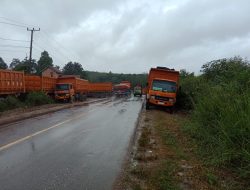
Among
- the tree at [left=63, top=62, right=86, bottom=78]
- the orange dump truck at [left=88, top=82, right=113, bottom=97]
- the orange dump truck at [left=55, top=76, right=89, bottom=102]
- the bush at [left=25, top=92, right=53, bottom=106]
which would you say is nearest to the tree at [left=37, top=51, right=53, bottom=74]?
the tree at [left=63, top=62, right=86, bottom=78]

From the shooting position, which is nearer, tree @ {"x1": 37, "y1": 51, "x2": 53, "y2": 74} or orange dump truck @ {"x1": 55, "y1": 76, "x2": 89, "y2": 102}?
orange dump truck @ {"x1": 55, "y1": 76, "x2": 89, "y2": 102}

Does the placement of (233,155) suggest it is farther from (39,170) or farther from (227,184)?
(39,170)

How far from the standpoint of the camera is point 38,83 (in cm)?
3750

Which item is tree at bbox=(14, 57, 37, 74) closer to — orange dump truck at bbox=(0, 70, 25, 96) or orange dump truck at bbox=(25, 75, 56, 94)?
orange dump truck at bbox=(25, 75, 56, 94)

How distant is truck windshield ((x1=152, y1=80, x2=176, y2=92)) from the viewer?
28.5m

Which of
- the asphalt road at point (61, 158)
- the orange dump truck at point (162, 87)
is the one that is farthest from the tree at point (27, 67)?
the asphalt road at point (61, 158)

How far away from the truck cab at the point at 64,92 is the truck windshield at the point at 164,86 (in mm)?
15730

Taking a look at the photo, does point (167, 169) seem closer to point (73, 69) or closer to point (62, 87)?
point (62, 87)

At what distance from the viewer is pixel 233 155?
778 centimetres

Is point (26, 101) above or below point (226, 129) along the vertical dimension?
below

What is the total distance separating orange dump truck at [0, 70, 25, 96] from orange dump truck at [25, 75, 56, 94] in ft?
6.58

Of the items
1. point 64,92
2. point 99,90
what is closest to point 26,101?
point 64,92

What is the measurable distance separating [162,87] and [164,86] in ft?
0.55

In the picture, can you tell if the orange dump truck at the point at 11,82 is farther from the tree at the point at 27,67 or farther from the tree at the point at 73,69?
the tree at the point at 73,69
